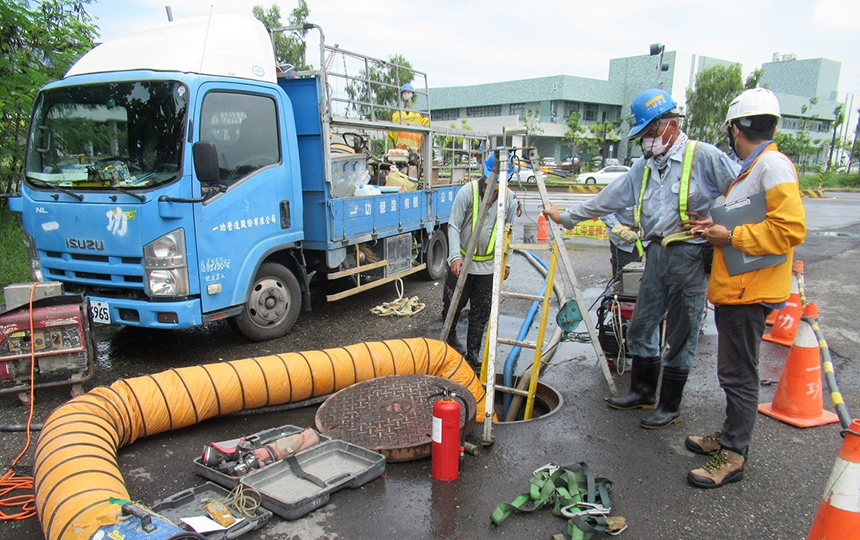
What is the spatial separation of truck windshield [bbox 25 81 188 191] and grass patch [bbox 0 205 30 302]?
102 inches

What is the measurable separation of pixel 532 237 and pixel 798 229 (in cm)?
373

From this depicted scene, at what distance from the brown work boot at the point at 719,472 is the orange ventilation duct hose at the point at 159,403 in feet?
4.83

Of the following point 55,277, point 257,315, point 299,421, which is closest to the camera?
point 299,421

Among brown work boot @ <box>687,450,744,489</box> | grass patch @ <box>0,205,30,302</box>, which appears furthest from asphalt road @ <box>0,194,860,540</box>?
grass patch @ <box>0,205,30,302</box>

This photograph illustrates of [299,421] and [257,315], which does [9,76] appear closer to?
[257,315]

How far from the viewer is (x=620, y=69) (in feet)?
191

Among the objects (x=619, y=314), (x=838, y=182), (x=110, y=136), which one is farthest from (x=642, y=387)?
(x=838, y=182)

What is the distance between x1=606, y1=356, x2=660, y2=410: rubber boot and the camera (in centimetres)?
404

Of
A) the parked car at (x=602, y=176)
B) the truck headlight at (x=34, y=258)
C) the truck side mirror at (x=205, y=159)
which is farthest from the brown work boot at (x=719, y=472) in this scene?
the parked car at (x=602, y=176)

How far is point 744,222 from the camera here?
3.09 meters

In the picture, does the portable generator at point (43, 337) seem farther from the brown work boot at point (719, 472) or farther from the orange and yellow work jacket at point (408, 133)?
the orange and yellow work jacket at point (408, 133)

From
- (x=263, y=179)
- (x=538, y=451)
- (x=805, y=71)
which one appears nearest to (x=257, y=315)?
(x=263, y=179)

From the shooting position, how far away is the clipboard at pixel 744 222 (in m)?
3.02

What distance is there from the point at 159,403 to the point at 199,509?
1.04 m
